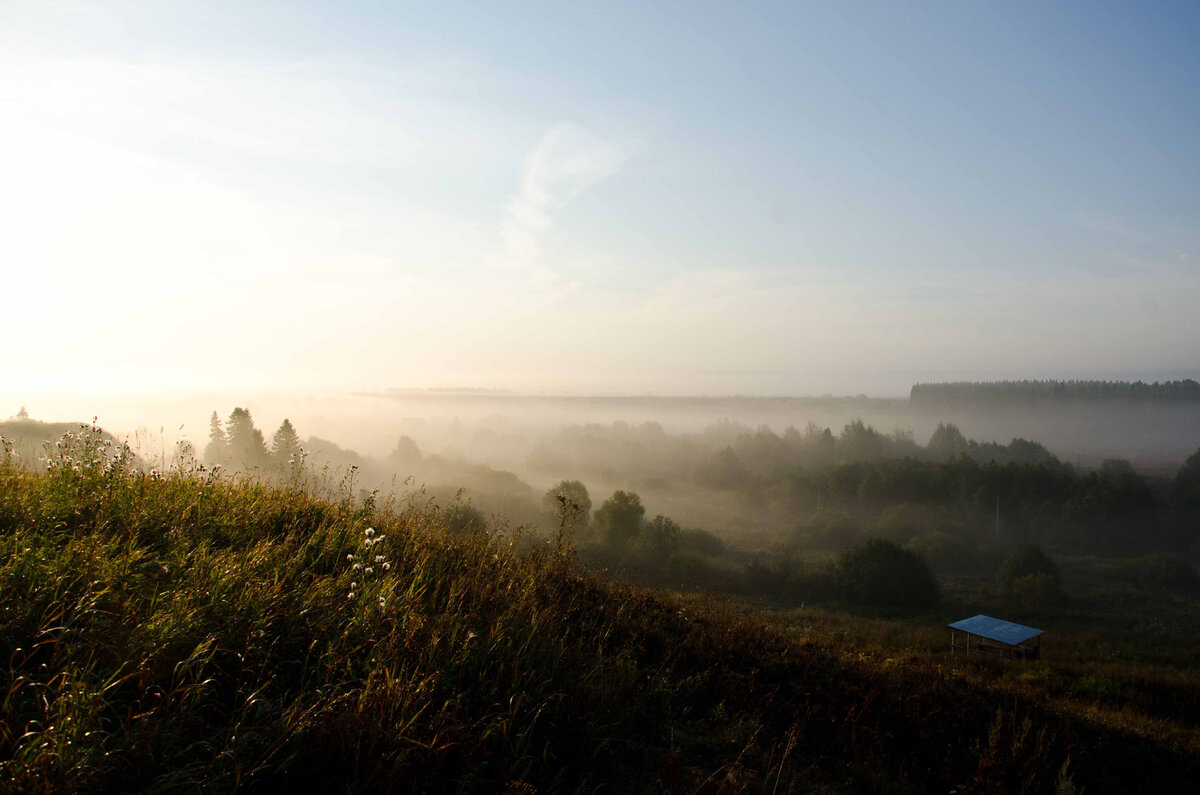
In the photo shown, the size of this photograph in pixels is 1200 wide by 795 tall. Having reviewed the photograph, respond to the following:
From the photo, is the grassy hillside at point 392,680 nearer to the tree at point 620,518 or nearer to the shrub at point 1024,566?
the tree at point 620,518

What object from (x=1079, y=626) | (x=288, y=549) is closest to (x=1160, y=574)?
(x=1079, y=626)

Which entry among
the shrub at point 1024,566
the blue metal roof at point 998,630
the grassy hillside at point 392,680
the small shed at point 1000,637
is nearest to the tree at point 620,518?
the shrub at point 1024,566

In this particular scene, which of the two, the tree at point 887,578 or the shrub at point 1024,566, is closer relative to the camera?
the tree at point 887,578

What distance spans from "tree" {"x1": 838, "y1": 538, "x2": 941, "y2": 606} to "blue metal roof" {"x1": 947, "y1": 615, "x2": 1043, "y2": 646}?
23.8m

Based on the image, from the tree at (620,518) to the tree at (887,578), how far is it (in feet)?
63.0

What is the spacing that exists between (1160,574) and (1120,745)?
2656 inches

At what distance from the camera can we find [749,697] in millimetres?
5922

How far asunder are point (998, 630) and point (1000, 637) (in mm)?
1111

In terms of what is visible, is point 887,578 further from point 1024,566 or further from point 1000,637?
point 1000,637

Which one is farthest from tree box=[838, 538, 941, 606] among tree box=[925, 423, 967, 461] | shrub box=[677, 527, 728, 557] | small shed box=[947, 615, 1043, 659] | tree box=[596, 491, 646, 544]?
tree box=[925, 423, 967, 461]

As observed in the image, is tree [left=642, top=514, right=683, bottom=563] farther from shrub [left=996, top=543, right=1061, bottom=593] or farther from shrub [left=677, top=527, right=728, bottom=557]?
shrub [left=996, top=543, right=1061, bottom=593]

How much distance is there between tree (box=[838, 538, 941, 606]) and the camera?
47.7 meters

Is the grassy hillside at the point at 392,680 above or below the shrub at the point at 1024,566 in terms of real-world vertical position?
above

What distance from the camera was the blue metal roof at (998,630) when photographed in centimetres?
2298
